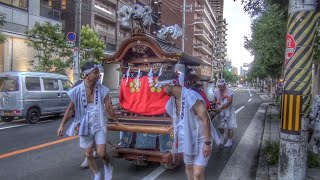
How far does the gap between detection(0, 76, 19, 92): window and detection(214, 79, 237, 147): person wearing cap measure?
26.1 ft

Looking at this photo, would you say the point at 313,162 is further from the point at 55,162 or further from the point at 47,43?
the point at 47,43

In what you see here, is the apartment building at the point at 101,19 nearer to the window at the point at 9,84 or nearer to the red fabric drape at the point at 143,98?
the window at the point at 9,84

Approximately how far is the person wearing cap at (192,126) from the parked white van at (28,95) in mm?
10021

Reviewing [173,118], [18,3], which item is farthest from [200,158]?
[18,3]

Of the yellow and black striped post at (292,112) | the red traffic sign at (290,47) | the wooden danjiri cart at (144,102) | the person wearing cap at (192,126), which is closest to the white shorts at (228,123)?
the wooden danjiri cart at (144,102)

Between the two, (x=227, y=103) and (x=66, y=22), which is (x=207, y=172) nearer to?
(x=227, y=103)

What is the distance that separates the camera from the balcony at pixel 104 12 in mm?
37328

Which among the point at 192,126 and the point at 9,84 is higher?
the point at 9,84

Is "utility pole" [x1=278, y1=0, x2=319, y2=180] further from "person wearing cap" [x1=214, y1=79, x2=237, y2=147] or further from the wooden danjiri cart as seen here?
"person wearing cap" [x1=214, y1=79, x2=237, y2=147]

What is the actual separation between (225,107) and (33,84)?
8287 mm

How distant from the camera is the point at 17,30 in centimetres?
2292

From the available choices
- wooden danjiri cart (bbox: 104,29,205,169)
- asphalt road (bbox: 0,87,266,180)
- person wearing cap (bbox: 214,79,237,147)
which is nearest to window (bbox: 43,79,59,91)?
asphalt road (bbox: 0,87,266,180)

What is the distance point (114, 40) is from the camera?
41781 mm

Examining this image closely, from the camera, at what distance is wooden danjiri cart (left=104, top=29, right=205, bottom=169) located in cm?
630
